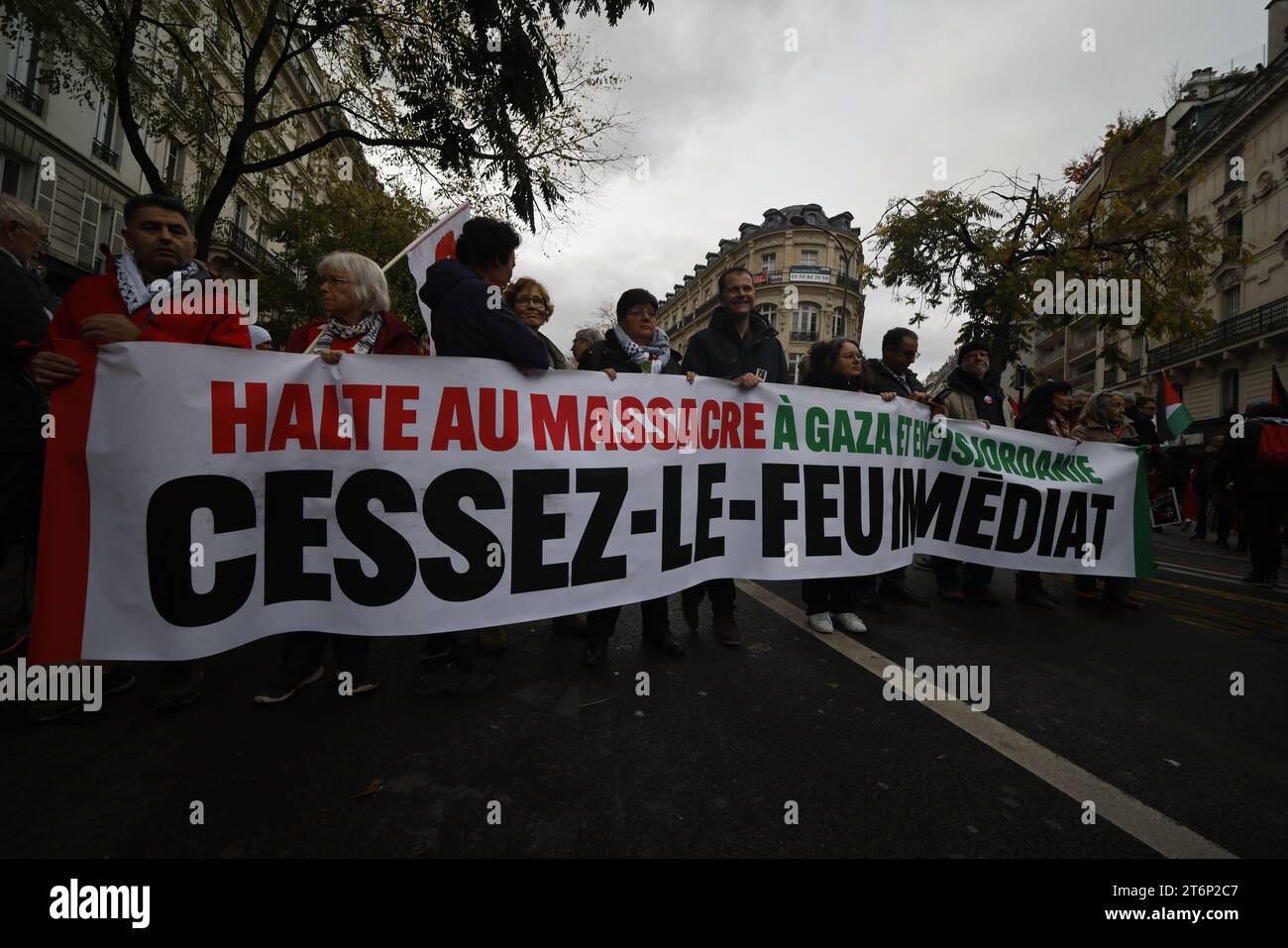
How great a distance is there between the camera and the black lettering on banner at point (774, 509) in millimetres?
3287

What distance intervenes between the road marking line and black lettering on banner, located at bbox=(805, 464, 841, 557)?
29.4 inches

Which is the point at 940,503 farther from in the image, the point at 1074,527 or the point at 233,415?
the point at 233,415

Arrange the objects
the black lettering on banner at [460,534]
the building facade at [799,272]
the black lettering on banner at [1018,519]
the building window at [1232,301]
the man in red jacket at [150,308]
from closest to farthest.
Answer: the man in red jacket at [150,308]
the black lettering on banner at [460,534]
the black lettering on banner at [1018,519]
the building window at [1232,301]
the building facade at [799,272]

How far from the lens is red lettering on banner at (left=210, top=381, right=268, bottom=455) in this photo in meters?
2.23

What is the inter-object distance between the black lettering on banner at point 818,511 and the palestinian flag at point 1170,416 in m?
4.53

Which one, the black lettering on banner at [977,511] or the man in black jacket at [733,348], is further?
the black lettering on banner at [977,511]

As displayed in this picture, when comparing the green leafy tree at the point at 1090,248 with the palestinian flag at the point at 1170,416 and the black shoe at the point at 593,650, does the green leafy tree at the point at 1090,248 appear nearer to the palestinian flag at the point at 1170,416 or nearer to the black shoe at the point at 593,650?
the palestinian flag at the point at 1170,416

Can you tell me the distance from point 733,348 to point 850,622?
1840mm

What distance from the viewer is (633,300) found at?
3.32m

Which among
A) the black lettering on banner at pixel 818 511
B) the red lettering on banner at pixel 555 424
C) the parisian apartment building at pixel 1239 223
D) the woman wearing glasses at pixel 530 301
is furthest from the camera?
the parisian apartment building at pixel 1239 223

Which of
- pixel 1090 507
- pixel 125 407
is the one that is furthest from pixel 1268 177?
pixel 125 407

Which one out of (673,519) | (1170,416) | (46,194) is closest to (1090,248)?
(1170,416)

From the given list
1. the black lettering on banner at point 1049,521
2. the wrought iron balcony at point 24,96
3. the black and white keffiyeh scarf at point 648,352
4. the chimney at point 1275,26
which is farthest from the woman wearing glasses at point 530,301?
the chimney at point 1275,26
